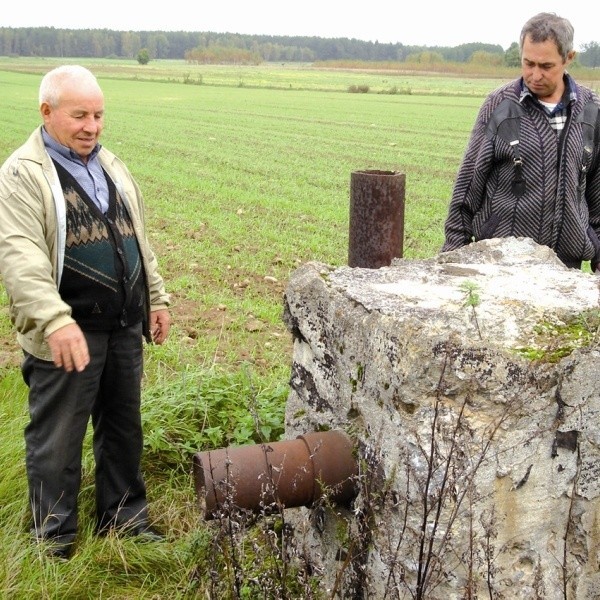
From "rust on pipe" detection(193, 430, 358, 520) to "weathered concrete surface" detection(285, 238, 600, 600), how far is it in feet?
0.27

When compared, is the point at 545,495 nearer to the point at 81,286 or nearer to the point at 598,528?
the point at 598,528

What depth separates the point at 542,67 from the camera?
3.68 m

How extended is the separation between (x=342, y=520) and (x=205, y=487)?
0.59 meters

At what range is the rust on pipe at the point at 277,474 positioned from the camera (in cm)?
251

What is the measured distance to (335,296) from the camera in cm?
282

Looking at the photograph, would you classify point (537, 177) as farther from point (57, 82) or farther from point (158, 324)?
point (57, 82)

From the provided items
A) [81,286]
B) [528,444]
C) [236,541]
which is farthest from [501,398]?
[81,286]

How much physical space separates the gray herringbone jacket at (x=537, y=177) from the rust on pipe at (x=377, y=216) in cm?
55

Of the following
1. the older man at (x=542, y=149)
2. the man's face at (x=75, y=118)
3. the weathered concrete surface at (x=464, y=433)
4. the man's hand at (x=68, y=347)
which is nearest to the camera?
the weathered concrete surface at (x=464, y=433)

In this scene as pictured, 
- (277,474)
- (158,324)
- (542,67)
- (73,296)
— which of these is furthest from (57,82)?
(542,67)

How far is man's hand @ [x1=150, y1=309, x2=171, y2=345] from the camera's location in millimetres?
3660

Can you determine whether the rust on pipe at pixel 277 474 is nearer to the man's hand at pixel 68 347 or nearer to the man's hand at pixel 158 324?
the man's hand at pixel 68 347

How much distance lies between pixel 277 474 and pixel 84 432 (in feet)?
3.57

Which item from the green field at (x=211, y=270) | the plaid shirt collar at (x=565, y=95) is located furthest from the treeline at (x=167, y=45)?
the plaid shirt collar at (x=565, y=95)
